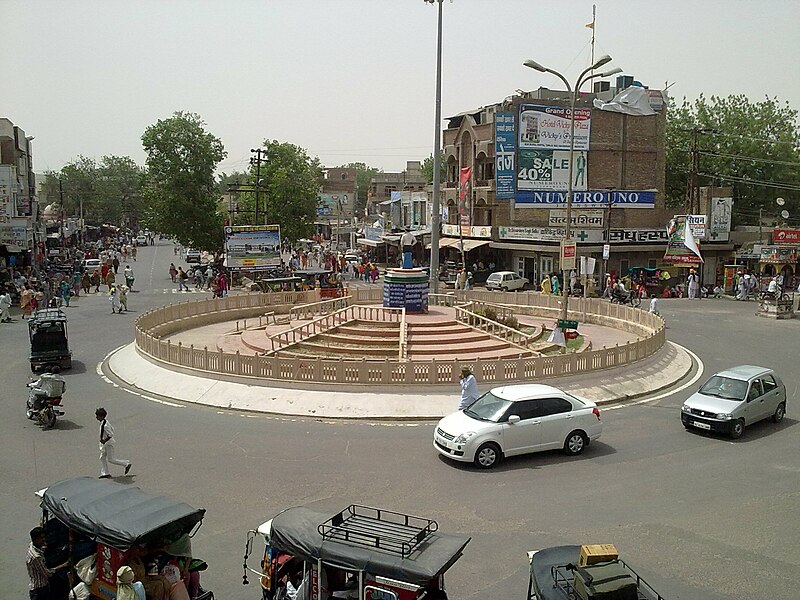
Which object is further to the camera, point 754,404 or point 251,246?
point 251,246

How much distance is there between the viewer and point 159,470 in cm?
1389

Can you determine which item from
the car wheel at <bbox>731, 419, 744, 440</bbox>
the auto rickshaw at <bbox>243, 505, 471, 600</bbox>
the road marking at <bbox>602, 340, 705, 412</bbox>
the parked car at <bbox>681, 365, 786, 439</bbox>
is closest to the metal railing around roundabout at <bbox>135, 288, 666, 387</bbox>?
the road marking at <bbox>602, 340, 705, 412</bbox>

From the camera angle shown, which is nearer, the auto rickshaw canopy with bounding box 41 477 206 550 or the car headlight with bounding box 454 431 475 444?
the auto rickshaw canopy with bounding box 41 477 206 550

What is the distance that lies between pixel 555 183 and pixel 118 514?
48.3 meters

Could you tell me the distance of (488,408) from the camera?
14.8 m

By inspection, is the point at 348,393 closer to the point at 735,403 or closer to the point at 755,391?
the point at 735,403

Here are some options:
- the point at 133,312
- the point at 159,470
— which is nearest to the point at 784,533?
the point at 159,470

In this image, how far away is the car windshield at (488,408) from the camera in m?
14.5

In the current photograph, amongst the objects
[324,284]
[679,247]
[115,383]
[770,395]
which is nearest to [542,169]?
[679,247]

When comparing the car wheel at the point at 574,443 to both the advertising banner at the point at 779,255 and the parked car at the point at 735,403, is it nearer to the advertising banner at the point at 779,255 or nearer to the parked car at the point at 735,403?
the parked car at the point at 735,403

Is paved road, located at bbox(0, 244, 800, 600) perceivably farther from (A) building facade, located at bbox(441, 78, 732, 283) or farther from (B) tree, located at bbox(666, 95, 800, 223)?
(B) tree, located at bbox(666, 95, 800, 223)

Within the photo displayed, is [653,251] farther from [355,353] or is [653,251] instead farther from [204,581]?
[204,581]

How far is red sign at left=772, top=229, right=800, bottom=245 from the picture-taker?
1797 inches

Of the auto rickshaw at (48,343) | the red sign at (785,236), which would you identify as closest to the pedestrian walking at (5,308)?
the auto rickshaw at (48,343)
